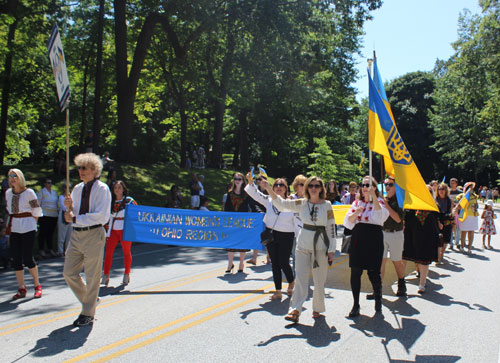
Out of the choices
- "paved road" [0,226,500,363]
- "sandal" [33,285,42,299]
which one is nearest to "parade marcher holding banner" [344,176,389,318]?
"paved road" [0,226,500,363]

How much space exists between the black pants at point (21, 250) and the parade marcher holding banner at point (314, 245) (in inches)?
170

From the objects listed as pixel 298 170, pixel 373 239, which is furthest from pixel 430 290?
pixel 298 170

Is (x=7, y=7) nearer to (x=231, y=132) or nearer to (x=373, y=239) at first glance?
(x=373, y=239)

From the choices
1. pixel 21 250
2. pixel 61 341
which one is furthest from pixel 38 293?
pixel 61 341

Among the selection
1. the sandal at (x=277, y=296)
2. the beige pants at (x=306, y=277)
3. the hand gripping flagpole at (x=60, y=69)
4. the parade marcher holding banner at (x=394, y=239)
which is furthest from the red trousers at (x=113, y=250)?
the parade marcher holding banner at (x=394, y=239)

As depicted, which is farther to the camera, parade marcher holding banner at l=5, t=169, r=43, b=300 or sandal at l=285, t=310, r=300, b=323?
parade marcher holding banner at l=5, t=169, r=43, b=300

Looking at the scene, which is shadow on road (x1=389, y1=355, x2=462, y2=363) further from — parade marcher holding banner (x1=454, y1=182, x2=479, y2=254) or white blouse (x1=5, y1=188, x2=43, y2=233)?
parade marcher holding banner (x1=454, y1=182, x2=479, y2=254)

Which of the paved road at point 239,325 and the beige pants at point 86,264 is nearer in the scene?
the paved road at point 239,325

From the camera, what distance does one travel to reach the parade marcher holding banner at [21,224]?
7555 millimetres

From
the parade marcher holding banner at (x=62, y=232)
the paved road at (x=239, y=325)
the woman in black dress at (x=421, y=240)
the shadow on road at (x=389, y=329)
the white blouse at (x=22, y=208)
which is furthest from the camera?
the parade marcher holding banner at (x=62, y=232)

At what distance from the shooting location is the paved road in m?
5.06

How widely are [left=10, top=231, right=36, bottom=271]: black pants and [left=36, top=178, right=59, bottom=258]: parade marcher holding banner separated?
14.9 ft

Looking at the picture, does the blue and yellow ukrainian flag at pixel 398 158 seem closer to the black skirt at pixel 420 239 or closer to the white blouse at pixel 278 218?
the black skirt at pixel 420 239

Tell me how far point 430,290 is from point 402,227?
4.23 feet
